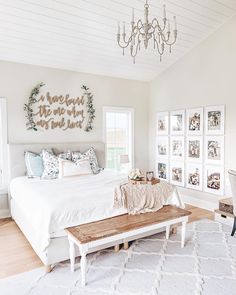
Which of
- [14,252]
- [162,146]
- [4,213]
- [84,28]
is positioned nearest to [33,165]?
[4,213]

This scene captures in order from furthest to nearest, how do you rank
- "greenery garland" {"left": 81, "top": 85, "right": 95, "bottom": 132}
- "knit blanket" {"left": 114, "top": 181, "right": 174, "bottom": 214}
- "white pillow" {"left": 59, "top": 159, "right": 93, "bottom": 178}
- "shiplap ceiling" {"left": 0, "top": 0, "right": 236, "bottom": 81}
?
"greenery garland" {"left": 81, "top": 85, "right": 95, "bottom": 132} → "white pillow" {"left": 59, "top": 159, "right": 93, "bottom": 178} → "shiplap ceiling" {"left": 0, "top": 0, "right": 236, "bottom": 81} → "knit blanket" {"left": 114, "top": 181, "right": 174, "bottom": 214}

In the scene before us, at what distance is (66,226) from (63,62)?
3095mm

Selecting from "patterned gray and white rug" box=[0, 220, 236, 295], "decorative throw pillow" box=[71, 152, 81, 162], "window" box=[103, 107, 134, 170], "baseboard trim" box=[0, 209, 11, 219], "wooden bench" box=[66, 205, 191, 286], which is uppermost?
"window" box=[103, 107, 134, 170]

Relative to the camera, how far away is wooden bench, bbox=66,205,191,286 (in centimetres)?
237

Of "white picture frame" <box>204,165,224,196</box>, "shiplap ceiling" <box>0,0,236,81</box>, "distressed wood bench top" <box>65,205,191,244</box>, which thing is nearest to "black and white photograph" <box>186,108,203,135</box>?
"white picture frame" <box>204,165,224,196</box>

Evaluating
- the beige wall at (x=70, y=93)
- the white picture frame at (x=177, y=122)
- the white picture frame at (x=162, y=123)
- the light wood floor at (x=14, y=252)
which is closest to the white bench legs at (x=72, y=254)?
the light wood floor at (x=14, y=252)

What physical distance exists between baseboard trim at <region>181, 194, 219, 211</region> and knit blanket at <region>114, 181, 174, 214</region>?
1657 mm

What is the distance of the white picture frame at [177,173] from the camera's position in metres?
5.18

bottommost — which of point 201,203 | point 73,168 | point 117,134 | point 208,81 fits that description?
point 201,203

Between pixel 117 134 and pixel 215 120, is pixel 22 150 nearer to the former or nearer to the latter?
pixel 117 134

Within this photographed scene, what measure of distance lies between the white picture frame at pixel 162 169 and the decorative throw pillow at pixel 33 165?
8.93ft

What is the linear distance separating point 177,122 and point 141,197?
2.58 m

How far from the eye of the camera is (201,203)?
4801 millimetres

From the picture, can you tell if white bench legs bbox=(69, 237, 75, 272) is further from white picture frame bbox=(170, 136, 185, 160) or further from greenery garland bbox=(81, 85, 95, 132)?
white picture frame bbox=(170, 136, 185, 160)
